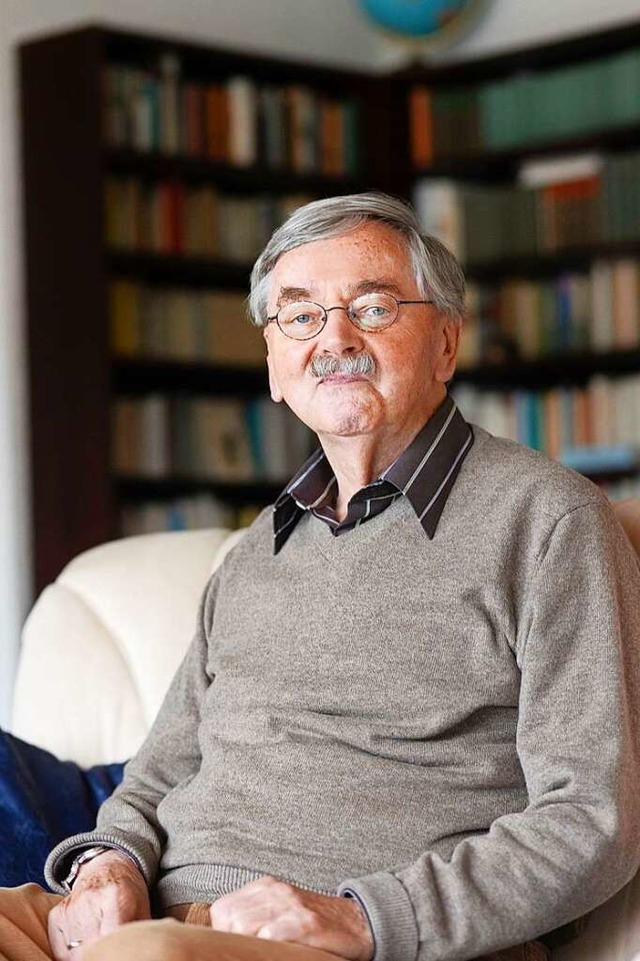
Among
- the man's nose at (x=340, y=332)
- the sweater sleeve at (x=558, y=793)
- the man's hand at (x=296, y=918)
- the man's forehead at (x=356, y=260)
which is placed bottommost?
the man's hand at (x=296, y=918)

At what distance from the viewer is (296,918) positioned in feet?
5.38

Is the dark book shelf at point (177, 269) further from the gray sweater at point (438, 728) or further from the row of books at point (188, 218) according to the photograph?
the gray sweater at point (438, 728)

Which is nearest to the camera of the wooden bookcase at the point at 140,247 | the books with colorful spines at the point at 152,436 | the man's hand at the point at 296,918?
the man's hand at the point at 296,918

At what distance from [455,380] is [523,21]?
4.06 ft

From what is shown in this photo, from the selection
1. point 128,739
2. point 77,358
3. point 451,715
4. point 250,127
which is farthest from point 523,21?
point 451,715

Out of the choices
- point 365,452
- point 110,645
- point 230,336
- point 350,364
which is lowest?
point 110,645

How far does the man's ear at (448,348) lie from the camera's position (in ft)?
7.16

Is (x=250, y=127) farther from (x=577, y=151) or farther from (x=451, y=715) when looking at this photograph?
(x=451, y=715)

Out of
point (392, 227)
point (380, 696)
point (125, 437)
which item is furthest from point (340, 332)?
point (125, 437)

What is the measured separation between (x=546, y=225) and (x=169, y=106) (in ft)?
4.11

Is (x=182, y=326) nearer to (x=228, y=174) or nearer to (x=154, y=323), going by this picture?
(x=154, y=323)

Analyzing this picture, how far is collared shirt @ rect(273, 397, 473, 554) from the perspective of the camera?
198 centimetres

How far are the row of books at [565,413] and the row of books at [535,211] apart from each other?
445 millimetres

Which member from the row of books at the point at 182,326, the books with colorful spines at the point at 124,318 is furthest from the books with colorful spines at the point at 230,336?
the books with colorful spines at the point at 124,318
